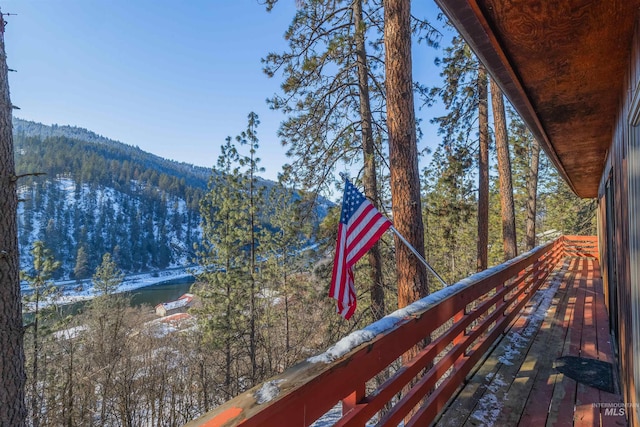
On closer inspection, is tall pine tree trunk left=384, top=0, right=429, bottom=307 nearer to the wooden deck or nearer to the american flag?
the american flag

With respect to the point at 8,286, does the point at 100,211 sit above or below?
above

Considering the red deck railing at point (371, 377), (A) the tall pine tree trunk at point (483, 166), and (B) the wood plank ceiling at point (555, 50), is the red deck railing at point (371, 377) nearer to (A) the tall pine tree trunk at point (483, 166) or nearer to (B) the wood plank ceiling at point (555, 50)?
(B) the wood plank ceiling at point (555, 50)

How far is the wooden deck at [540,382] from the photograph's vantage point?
7.62 feet

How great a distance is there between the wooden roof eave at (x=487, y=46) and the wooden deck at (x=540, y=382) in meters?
2.36

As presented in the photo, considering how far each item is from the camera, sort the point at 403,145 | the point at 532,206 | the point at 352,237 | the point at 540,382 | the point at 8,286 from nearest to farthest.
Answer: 1. the point at 540,382
2. the point at 352,237
3. the point at 8,286
4. the point at 403,145
5. the point at 532,206

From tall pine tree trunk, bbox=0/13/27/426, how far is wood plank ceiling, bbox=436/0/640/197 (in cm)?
471

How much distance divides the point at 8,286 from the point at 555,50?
5.48 metres

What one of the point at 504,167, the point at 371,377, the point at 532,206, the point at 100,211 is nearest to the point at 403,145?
the point at 371,377

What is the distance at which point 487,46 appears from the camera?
5.71 ft

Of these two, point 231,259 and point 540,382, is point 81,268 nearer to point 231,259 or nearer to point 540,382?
point 231,259

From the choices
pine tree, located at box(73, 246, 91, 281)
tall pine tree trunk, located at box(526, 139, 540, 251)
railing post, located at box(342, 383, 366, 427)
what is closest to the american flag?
railing post, located at box(342, 383, 366, 427)

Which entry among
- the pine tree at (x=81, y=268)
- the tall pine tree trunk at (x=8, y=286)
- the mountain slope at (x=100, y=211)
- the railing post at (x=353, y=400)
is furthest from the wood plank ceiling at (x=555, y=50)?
the pine tree at (x=81, y=268)

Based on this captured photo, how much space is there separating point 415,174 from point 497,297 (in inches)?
72.3

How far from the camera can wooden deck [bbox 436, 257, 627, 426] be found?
2.32 metres
